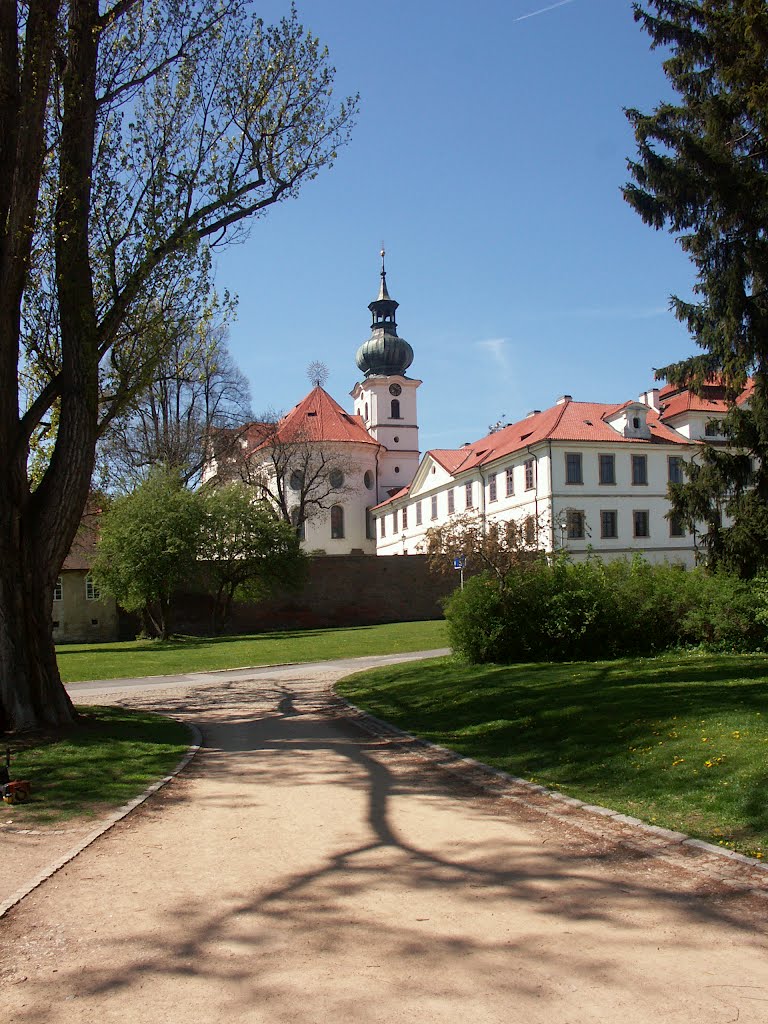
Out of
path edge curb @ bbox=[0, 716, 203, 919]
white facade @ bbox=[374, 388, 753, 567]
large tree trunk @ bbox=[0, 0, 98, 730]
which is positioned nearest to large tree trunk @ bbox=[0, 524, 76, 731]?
large tree trunk @ bbox=[0, 0, 98, 730]

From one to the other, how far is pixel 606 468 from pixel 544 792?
4697 centimetres

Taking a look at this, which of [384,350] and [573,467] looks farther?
[384,350]

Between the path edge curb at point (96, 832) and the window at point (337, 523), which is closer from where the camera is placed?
the path edge curb at point (96, 832)

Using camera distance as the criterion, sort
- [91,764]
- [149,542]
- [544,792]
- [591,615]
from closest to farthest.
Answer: [544,792], [91,764], [591,615], [149,542]

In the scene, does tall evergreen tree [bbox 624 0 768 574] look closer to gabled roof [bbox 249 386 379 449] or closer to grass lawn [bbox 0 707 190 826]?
grass lawn [bbox 0 707 190 826]

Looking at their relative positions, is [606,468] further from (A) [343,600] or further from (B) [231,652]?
(B) [231,652]

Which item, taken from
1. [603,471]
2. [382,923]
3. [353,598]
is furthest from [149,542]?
[382,923]

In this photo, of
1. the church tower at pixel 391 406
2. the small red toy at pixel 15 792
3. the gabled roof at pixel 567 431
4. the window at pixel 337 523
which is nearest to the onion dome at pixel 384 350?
the church tower at pixel 391 406

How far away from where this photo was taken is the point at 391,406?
265 feet

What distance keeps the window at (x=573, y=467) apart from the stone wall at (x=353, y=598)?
952cm

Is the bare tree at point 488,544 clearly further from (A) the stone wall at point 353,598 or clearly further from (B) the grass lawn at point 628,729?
(A) the stone wall at point 353,598

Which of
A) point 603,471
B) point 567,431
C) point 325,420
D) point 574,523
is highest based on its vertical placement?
point 325,420

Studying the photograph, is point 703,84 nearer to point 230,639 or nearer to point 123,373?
point 123,373

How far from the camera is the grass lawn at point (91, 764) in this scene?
8.40 meters
